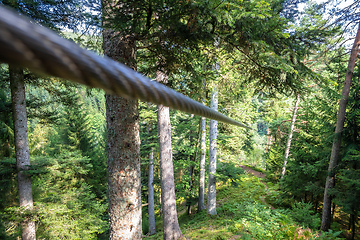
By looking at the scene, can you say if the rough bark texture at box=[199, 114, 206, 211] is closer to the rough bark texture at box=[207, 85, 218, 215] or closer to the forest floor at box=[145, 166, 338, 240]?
the forest floor at box=[145, 166, 338, 240]

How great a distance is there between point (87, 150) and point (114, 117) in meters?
17.4

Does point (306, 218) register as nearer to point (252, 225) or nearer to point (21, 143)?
point (252, 225)

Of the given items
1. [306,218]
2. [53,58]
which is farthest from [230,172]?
[53,58]

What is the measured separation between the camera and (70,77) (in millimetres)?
310

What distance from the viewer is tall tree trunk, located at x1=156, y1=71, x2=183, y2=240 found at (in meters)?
5.96

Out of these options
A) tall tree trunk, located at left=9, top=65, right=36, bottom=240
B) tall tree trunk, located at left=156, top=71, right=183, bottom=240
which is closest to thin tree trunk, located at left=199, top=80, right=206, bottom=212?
tall tree trunk, located at left=156, top=71, right=183, bottom=240

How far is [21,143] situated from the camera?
4.88 m

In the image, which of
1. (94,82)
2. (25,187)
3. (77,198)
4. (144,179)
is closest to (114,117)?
(94,82)

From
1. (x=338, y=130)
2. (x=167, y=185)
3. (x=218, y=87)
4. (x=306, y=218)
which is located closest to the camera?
(x=306, y=218)

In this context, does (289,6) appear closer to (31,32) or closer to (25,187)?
(31,32)

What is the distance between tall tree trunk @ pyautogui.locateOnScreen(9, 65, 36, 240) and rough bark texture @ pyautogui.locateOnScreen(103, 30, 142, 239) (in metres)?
3.57

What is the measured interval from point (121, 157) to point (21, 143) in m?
3.92

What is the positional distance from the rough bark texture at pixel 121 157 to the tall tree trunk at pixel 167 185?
299 cm

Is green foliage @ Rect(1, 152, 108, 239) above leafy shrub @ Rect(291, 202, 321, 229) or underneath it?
above
